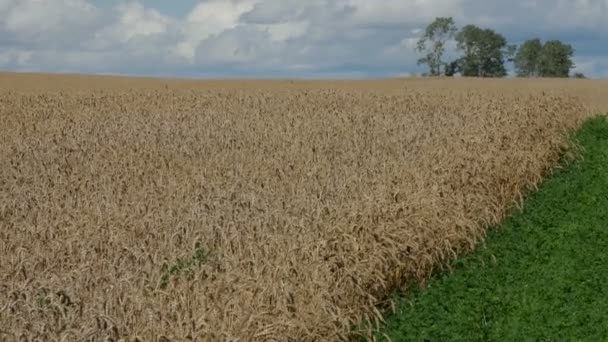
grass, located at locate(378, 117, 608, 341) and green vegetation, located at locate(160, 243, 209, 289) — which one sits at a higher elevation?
green vegetation, located at locate(160, 243, 209, 289)

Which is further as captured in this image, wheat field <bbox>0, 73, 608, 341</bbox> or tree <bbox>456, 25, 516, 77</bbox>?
tree <bbox>456, 25, 516, 77</bbox>

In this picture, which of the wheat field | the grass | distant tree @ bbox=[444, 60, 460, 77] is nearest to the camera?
the wheat field

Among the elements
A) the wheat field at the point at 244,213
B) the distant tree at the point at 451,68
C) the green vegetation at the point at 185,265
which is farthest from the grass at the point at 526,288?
the distant tree at the point at 451,68

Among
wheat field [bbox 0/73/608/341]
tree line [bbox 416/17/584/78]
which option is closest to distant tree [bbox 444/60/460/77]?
tree line [bbox 416/17/584/78]

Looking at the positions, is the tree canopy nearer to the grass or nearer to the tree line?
the tree line

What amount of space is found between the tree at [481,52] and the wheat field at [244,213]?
50.8m

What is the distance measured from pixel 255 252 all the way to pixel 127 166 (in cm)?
558

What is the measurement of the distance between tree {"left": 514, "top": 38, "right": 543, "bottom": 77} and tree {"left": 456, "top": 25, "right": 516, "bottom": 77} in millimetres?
4622

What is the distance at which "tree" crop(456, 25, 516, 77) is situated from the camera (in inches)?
2788

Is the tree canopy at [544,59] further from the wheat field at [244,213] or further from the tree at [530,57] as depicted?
the wheat field at [244,213]

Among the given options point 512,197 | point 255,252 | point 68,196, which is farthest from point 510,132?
point 255,252

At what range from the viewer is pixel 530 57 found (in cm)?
7781

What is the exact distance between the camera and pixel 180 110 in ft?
80.2

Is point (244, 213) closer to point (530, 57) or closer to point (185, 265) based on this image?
point (185, 265)
